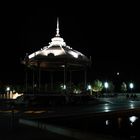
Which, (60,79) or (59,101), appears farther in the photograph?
(60,79)

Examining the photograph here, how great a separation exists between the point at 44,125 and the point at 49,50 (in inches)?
1174

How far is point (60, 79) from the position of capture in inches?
3971

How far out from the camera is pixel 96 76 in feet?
329

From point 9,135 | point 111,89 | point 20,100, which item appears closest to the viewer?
point 9,135

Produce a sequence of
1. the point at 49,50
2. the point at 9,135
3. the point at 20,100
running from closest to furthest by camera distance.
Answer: the point at 9,135, the point at 20,100, the point at 49,50

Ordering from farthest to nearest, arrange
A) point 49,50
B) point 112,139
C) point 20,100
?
point 49,50
point 20,100
point 112,139

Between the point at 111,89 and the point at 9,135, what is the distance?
234 feet

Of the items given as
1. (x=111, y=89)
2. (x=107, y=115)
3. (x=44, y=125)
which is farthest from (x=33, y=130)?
(x=111, y=89)

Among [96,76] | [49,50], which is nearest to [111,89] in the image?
[96,76]

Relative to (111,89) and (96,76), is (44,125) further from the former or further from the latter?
(96,76)

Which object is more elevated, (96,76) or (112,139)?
(96,76)

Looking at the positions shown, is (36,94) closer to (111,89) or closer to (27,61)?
(27,61)

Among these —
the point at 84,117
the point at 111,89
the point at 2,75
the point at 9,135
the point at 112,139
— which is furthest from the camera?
the point at 2,75

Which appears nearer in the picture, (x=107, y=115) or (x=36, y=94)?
(x=107, y=115)
